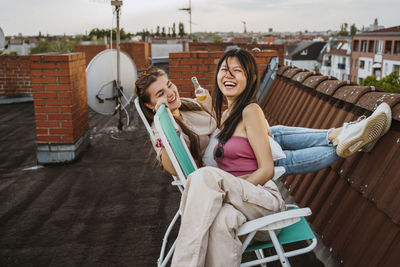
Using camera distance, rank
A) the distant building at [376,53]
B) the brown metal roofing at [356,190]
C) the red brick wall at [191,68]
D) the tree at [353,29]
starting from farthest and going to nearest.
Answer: the tree at [353,29]
the distant building at [376,53]
the red brick wall at [191,68]
the brown metal roofing at [356,190]

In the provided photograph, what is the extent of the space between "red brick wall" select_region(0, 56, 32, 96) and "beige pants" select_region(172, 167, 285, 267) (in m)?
10.6

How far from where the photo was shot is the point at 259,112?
7.09 ft

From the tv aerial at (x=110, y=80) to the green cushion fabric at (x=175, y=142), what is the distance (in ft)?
13.4

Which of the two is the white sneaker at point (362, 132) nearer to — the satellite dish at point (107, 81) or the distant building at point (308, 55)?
the satellite dish at point (107, 81)

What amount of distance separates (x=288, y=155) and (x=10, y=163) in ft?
13.3

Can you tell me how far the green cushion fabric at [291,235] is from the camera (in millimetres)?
1825

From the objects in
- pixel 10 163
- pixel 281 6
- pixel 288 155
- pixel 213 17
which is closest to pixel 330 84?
pixel 288 155

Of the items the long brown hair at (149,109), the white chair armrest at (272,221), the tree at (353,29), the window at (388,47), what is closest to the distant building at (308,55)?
the window at (388,47)

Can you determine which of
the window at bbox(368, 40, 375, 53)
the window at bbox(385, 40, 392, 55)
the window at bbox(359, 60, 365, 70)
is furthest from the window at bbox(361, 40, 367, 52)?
the window at bbox(385, 40, 392, 55)

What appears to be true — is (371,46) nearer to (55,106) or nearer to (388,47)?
(388,47)

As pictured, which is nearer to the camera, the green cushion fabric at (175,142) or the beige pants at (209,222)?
the beige pants at (209,222)

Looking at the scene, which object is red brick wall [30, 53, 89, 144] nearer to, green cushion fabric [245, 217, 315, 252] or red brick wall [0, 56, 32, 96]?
green cushion fabric [245, 217, 315, 252]

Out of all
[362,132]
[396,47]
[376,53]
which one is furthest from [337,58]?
[362,132]

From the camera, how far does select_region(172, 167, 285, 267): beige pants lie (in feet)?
5.19
